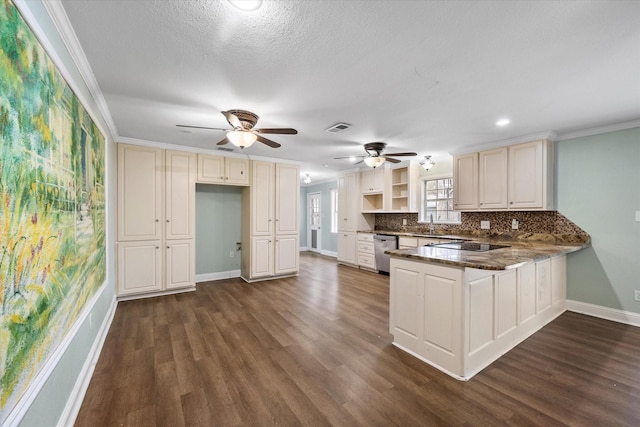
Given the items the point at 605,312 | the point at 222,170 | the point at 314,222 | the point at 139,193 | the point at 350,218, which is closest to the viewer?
the point at 605,312

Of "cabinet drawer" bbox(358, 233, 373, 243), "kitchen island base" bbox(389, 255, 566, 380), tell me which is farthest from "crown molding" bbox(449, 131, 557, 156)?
"cabinet drawer" bbox(358, 233, 373, 243)

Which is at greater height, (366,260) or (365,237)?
(365,237)

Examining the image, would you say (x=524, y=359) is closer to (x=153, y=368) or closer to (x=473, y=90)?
(x=473, y=90)

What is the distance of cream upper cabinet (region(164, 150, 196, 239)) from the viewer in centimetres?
423

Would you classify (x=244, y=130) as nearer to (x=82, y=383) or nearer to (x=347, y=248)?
(x=82, y=383)

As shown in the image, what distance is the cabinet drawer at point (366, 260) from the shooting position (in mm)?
5879

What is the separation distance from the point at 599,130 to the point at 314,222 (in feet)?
23.3

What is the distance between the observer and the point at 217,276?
17.1 ft

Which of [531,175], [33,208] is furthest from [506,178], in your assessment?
[33,208]

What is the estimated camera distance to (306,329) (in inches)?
117

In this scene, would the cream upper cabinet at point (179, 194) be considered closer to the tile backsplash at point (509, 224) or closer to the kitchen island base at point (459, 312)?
the kitchen island base at point (459, 312)

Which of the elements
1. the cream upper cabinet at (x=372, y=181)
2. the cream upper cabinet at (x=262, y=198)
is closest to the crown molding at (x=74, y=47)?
the cream upper cabinet at (x=262, y=198)

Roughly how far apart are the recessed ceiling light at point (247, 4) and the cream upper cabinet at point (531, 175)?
4.05m

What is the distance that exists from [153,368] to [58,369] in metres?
0.88
